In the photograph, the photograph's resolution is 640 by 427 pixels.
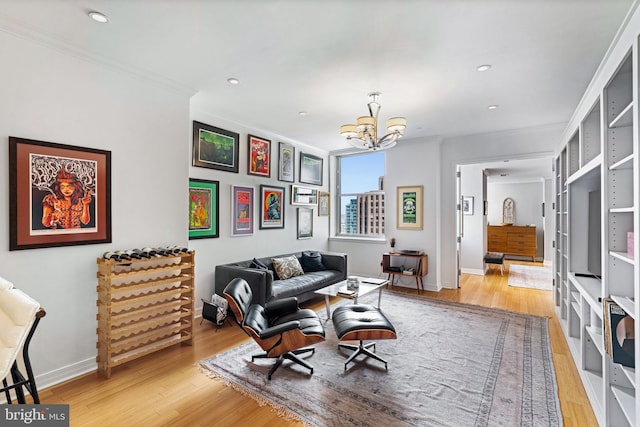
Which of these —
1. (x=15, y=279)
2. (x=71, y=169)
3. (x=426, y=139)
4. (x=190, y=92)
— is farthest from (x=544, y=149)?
(x=15, y=279)

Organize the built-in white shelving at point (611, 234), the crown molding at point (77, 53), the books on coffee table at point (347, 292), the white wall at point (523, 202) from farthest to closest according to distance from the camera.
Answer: the white wall at point (523, 202) < the books on coffee table at point (347, 292) < the crown molding at point (77, 53) < the built-in white shelving at point (611, 234)

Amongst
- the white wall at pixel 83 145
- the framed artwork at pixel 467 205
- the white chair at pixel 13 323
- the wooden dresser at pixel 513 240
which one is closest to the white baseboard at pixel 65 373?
the white wall at pixel 83 145

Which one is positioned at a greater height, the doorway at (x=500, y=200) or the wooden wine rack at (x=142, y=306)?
the doorway at (x=500, y=200)

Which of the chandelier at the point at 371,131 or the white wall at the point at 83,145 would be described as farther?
the chandelier at the point at 371,131

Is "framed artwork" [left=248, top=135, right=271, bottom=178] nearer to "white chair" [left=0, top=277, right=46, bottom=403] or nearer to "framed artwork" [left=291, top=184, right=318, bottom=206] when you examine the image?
"framed artwork" [left=291, top=184, right=318, bottom=206]

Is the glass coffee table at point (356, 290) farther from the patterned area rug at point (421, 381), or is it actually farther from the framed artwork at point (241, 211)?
the framed artwork at point (241, 211)

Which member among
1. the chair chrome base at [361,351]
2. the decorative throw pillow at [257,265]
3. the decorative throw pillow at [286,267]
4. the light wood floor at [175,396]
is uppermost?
the decorative throw pillow at [257,265]

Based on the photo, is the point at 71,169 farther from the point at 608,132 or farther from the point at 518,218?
the point at 518,218

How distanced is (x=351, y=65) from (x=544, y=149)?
3.79 metres

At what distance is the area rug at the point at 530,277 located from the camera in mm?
6020

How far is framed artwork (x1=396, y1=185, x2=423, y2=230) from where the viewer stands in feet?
19.0

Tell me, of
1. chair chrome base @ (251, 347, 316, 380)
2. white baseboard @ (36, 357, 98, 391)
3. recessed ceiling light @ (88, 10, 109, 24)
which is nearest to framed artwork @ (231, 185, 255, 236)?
chair chrome base @ (251, 347, 316, 380)

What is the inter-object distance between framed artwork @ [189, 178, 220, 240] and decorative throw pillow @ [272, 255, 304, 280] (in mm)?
1032

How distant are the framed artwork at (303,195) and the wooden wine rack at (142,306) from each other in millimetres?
2722
